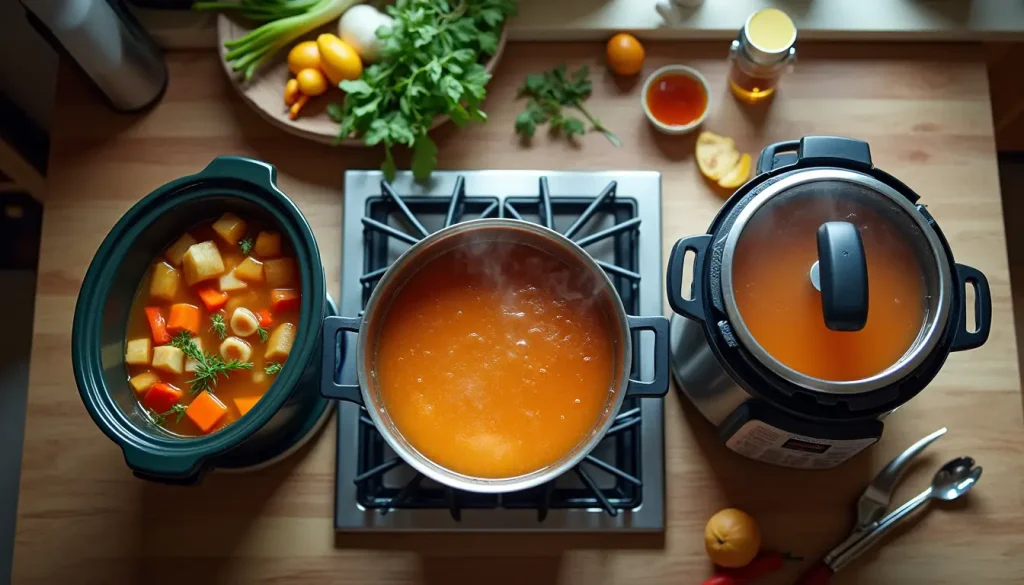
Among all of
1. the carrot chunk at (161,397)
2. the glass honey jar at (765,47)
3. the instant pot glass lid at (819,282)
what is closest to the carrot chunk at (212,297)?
the carrot chunk at (161,397)

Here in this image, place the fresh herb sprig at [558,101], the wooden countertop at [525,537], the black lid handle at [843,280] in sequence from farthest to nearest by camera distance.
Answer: the fresh herb sprig at [558,101], the wooden countertop at [525,537], the black lid handle at [843,280]

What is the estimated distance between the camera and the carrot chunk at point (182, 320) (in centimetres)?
95

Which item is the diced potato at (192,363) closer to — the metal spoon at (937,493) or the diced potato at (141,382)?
the diced potato at (141,382)

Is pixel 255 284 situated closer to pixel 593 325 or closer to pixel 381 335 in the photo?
pixel 381 335

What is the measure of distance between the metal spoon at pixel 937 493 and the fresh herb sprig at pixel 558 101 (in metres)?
0.65

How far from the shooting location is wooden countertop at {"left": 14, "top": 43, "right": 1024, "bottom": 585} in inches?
40.3

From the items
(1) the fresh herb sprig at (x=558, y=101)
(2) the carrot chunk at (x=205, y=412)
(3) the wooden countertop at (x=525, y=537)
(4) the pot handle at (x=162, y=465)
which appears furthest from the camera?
(1) the fresh herb sprig at (x=558, y=101)

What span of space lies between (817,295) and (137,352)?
825 millimetres

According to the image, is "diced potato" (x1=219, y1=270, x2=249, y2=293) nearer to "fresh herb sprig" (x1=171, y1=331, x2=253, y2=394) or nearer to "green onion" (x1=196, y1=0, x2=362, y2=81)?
"fresh herb sprig" (x1=171, y1=331, x2=253, y2=394)

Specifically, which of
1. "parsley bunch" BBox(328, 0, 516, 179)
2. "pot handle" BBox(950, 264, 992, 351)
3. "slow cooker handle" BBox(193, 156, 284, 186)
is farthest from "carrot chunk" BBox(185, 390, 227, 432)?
"pot handle" BBox(950, 264, 992, 351)

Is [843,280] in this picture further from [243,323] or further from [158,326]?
[158,326]

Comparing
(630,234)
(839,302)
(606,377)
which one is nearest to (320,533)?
(606,377)

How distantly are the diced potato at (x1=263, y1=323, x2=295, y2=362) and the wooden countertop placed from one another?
160mm

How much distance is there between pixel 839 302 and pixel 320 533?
2.42 feet
